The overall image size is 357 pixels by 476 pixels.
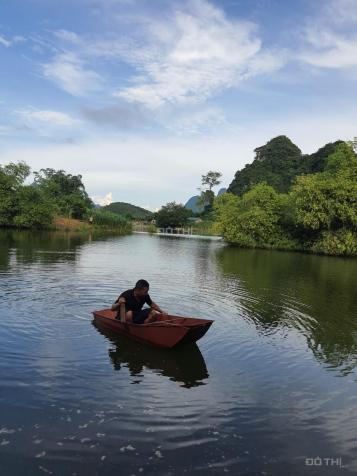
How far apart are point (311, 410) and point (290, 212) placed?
4586 cm

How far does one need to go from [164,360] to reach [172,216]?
105 m

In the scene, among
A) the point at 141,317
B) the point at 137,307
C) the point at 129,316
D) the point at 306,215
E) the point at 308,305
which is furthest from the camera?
the point at 306,215

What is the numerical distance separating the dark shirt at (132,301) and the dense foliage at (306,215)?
122 feet

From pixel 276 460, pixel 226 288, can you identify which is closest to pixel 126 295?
pixel 276 460

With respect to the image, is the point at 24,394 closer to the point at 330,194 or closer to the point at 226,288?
the point at 226,288

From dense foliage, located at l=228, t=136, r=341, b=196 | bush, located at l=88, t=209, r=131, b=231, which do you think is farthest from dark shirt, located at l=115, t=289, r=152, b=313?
dense foliage, located at l=228, t=136, r=341, b=196

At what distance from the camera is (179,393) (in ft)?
25.1

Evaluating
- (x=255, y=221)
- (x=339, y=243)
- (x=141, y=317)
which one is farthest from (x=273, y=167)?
(x=141, y=317)

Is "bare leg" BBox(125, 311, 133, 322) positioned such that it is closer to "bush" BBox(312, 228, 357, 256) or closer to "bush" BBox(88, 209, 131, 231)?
"bush" BBox(312, 228, 357, 256)

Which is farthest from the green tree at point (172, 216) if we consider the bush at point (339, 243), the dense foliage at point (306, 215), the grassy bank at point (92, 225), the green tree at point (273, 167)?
the bush at point (339, 243)

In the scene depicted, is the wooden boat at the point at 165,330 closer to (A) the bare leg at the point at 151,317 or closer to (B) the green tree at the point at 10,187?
(A) the bare leg at the point at 151,317

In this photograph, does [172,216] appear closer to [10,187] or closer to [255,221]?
[10,187]

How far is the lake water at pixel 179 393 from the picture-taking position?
18.1 feet

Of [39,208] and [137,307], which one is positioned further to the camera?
[39,208]
